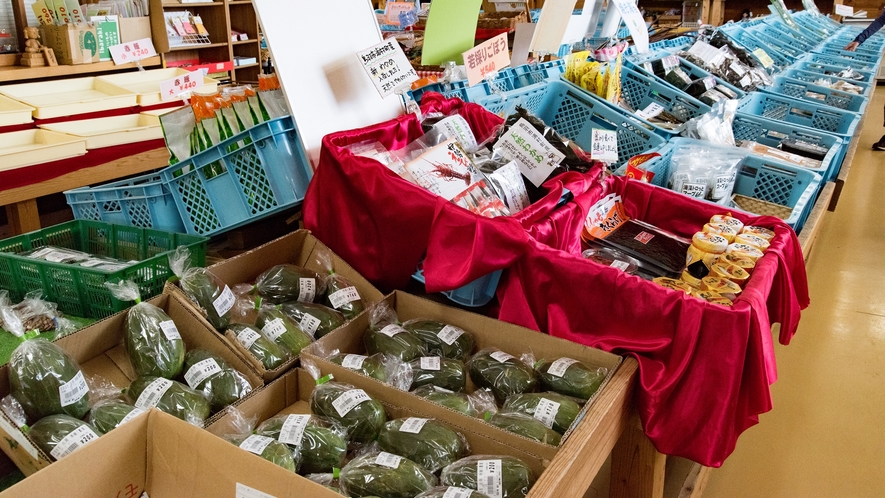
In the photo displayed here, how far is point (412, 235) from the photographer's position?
1.68m

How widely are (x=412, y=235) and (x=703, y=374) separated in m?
0.77

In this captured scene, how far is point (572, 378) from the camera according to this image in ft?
4.60

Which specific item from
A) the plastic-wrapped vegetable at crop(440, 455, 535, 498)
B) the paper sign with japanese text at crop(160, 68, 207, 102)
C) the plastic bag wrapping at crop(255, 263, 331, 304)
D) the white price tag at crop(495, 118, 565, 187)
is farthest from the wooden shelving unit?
the plastic-wrapped vegetable at crop(440, 455, 535, 498)

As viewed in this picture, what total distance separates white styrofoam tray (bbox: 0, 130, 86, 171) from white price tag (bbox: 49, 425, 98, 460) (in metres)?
2.18

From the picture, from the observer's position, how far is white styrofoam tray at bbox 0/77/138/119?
3.39 m

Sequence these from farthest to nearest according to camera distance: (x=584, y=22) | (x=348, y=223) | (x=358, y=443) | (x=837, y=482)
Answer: (x=584, y=22)
(x=837, y=482)
(x=348, y=223)
(x=358, y=443)

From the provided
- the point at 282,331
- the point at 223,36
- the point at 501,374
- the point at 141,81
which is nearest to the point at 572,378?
the point at 501,374

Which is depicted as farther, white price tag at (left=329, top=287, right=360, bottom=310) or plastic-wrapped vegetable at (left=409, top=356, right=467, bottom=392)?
white price tag at (left=329, top=287, right=360, bottom=310)

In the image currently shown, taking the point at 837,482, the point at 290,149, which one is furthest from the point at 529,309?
the point at 837,482

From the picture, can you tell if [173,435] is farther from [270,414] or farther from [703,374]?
[703,374]

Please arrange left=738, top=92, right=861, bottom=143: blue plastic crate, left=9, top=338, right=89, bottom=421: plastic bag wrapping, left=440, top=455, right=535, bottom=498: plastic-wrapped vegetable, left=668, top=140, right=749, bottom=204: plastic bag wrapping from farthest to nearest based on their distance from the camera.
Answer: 1. left=738, top=92, right=861, bottom=143: blue plastic crate
2. left=668, top=140, right=749, bottom=204: plastic bag wrapping
3. left=9, top=338, right=89, bottom=421: plastic bag wrapping
4. left=440, top=455, right=535, bottom=498: plastic-wrapped vegetable

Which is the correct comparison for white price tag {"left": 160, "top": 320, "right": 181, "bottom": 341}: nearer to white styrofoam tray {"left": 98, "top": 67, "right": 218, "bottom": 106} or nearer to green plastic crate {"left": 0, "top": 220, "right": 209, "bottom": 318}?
green plastic crate {"left": 0, "top": 220, "right": 209, "bottom": 318}

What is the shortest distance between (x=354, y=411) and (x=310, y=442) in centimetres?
11

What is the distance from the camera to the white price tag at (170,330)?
1373 mm
